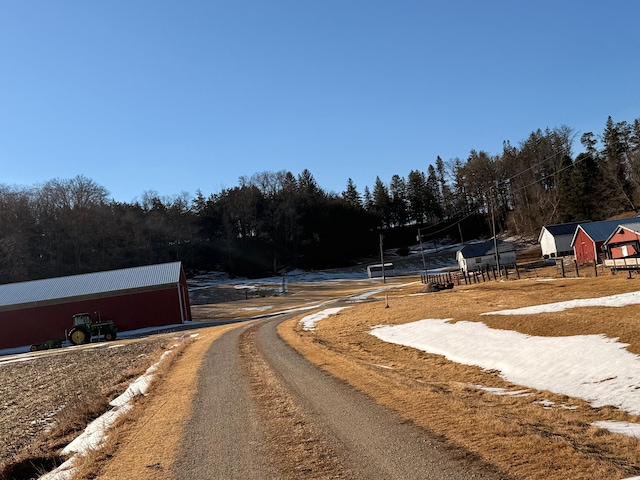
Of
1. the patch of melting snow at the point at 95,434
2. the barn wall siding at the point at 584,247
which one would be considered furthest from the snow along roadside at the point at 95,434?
the barn wall siding at the point at 584,247

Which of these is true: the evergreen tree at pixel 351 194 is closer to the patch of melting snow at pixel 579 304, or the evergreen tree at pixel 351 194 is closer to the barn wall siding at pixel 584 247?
the barn wall siding at pixel 584 247

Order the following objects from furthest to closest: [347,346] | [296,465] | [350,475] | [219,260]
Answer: [219,260] → [347,346] → [296,465] → [350,475]

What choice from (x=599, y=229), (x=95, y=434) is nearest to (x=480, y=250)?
(x=599, y=229)

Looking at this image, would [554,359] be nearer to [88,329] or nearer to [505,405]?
[505,405]

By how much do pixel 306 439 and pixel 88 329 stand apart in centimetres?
3853

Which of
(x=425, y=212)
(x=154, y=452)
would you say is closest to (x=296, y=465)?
(x=154, y=452)

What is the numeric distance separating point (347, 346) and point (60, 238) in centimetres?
8415

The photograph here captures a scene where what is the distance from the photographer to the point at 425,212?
135m

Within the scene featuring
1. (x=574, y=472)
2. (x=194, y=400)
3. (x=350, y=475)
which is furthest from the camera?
(x=194, y=400)

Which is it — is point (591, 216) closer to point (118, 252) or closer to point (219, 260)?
point (219, 260)

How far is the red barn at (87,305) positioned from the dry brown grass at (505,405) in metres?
30.0

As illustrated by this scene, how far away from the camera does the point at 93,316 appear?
45500 mm

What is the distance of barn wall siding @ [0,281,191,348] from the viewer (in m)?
44.8

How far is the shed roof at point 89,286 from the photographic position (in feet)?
149
